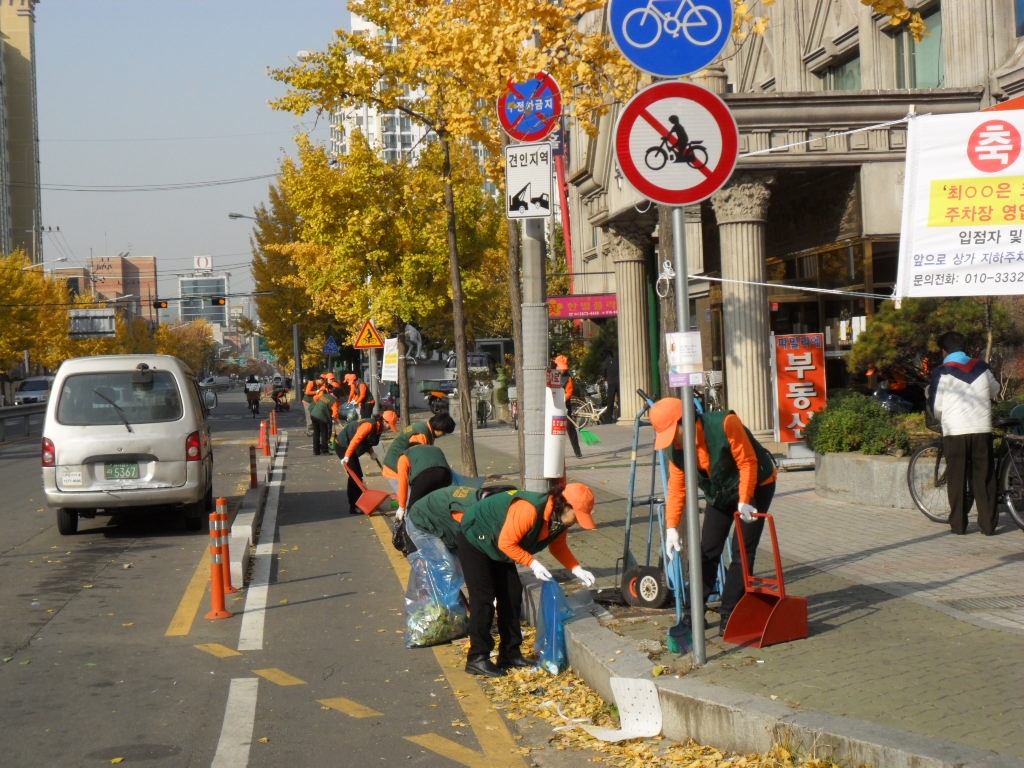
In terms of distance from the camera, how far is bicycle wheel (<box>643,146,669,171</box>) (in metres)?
6.06

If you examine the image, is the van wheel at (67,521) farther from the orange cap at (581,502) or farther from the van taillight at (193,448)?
the orange cap at (581,502)

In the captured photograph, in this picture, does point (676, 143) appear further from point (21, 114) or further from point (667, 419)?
point (21, 114)

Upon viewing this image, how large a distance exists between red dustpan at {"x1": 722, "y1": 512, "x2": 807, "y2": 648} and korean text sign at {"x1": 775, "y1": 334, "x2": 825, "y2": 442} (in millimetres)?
9525

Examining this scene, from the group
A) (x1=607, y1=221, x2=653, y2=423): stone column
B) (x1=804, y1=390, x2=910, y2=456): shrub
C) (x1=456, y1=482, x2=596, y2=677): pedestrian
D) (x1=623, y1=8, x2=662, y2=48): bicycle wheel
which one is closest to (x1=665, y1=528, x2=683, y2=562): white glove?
(x1=456, y1=482, x2=596, y2=677): pedestrian

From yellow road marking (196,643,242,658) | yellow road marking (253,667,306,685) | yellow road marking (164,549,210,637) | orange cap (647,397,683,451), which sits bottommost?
yellow road marking (164,549,210,637)

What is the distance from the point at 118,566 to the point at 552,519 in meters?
6.36

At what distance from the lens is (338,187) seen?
24484 millimetres

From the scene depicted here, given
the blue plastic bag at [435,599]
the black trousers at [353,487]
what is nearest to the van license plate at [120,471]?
the black trousers at [353,487]

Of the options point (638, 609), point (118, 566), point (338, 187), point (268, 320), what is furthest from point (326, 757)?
point (268, 320)

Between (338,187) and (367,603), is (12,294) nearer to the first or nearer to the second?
(338,187)

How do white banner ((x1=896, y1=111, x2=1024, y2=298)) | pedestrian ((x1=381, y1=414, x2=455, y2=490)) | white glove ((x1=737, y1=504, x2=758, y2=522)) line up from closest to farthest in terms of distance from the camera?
white glove ((x1=737, y1=504, x2=758, y2=522)) → white banner ((x1=896, y1=111, x2=1024, y2=298)) → pedestrian ((x1=381, y1=414, x2=455, y2=490))

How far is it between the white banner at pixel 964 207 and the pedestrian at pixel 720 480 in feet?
6.35

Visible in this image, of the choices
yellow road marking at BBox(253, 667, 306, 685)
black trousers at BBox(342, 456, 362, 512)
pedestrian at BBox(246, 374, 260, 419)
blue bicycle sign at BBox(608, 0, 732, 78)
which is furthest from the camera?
pedestrian at BBox(246, 374, 260, 419)

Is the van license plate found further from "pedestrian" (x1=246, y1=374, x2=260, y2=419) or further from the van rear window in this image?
"pedestrian" (x1=246, y1=374, x2=260, y2=419)
